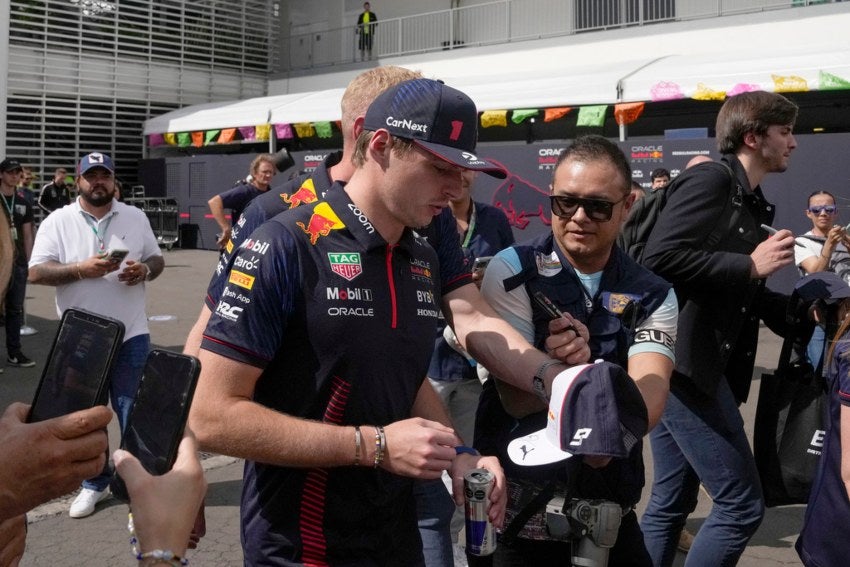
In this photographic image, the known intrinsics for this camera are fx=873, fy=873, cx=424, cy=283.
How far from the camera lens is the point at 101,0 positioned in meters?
26.4

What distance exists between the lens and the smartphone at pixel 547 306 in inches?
103

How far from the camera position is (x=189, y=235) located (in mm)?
25188

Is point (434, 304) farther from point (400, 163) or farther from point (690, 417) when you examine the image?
point (690, 417)

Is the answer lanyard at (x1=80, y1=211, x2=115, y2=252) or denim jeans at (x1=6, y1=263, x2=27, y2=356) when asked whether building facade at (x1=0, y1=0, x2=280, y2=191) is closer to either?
denim jeans at (x1=6, y1=263, x2=27, y2=356)

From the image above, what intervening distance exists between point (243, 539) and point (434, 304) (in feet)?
2.64

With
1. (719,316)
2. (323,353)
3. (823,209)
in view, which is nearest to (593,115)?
(823,209)

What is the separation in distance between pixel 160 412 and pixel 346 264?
0.77 m

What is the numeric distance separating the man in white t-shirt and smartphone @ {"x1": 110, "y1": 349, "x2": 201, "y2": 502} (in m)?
3.77

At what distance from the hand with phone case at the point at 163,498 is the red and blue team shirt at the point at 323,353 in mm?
552

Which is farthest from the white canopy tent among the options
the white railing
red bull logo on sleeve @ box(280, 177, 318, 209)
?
red bull logo on sleeve @ box(280, 177, 318, 209)

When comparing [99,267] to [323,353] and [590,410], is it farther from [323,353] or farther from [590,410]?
[590,410]

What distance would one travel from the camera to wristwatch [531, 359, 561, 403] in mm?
2477

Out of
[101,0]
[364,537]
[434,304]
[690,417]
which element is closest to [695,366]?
[690,417]

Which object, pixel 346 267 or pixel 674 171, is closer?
pixel 346 267
